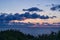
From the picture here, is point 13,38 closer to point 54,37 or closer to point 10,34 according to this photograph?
point 10,34

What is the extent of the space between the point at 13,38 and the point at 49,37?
440 inches

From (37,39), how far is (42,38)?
6.19ft

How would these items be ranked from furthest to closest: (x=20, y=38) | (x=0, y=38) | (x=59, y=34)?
(x=59, y=34) < (x=20, y=38) < (x=0, y=38)

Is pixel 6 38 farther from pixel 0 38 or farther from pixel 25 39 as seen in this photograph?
pixel 25 39

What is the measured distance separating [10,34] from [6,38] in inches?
285

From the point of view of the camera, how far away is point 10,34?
6956 cm

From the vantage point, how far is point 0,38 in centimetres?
5988

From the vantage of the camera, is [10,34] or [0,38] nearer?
[0,38]

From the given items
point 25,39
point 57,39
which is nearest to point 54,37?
point 57,39

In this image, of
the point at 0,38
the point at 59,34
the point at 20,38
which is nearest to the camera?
the point at 0,38

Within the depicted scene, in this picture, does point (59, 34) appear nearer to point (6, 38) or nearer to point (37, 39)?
point (37, 39)

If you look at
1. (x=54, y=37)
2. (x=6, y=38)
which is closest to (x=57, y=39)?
(x=54, y=37)

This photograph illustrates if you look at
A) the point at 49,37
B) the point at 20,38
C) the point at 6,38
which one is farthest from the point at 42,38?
the point at 6,38

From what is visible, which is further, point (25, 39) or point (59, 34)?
point (59, 34)
